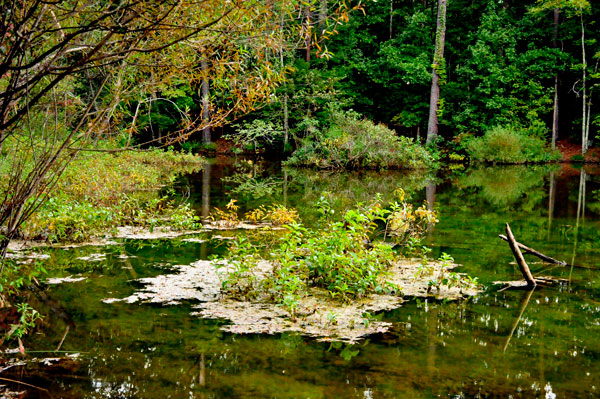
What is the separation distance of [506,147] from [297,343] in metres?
29.9

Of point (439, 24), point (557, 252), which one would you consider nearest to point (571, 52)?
point (439, 24)

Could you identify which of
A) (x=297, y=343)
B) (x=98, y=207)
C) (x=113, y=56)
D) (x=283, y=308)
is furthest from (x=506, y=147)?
(x=113, y=56)

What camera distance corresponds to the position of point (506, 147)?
32812 millimetres

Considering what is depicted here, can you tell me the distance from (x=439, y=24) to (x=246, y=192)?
22030mm

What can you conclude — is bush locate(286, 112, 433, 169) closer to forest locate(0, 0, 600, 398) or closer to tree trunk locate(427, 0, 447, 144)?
tree trunk locate(427, 0, 447, 144)

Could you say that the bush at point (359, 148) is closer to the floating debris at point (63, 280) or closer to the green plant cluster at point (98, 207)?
the green plant cluster at point (98, 207)

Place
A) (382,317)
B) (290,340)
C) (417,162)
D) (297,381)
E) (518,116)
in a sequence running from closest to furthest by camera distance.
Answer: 1. (297,381)
2. (290,340)
3. (382,317)
4. (417,162)
5. (518,116)

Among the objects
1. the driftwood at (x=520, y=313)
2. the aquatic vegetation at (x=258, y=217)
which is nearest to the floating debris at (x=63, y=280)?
the aquatic vegetation at (x=258, y=217)

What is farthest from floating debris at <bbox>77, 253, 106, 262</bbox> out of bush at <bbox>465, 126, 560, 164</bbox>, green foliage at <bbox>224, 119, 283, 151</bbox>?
bush at <bbox>465, 126, 560, 164</bbox>

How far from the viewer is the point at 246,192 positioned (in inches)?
725

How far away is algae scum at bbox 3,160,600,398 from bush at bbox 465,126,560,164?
2360 cm

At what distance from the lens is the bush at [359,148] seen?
27.2m

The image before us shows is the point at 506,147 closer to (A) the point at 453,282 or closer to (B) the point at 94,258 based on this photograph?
(A) the point at 453,282

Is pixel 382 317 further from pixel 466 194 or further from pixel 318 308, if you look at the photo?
pixel 466 194
